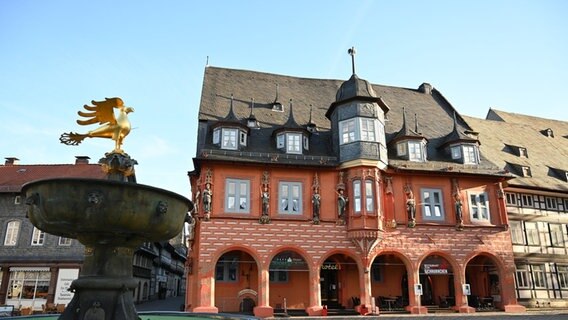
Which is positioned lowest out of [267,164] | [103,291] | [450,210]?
[103,291]

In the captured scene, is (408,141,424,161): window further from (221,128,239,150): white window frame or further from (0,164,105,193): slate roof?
(0,164,105,193): slate roof

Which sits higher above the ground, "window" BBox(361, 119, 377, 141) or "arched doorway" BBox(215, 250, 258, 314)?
"window" BBox(361, 119, 377, 141)

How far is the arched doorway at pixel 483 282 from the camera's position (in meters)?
25.9

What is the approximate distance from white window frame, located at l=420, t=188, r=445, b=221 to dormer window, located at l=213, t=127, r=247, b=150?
1093cm

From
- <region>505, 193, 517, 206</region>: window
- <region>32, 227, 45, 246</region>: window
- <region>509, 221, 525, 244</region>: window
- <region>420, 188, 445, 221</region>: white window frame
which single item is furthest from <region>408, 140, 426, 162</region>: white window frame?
<region>32, 227, 45, 246</region>: window

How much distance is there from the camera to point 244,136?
24766 millimetres

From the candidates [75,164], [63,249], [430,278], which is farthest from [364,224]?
[75,164]

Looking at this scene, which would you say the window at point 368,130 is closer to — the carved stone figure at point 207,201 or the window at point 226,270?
the carved stone figure at point 207,201

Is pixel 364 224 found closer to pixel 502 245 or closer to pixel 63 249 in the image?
pixel 502 245

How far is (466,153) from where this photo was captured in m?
26.7

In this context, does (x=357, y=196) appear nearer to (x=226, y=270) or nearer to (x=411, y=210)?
(x=411, y=210)

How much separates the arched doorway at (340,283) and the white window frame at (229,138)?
8279 mm

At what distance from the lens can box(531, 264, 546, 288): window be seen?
2775 cm

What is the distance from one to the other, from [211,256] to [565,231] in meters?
24.2
